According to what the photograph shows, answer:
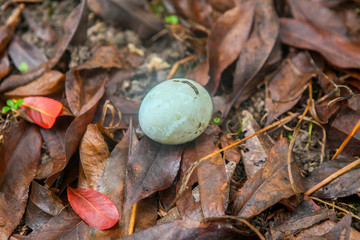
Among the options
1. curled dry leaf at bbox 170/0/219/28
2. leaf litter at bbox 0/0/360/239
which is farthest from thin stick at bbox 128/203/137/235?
curled dry leaf at bbox 170/0/219/28

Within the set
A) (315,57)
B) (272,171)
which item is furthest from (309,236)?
(315,57)

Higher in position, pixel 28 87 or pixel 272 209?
pixel 28 87

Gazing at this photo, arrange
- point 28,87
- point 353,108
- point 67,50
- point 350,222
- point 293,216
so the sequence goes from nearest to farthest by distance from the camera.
A: point 350,222, point 293,216, point 353,108, point 28,87, point 67,50

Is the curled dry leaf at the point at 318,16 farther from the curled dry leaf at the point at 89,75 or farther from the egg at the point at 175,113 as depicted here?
the curled dry leaf at the point at 89,75

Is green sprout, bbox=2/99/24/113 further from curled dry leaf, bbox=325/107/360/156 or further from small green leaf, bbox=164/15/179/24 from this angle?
curled dry leaf, bbox=325/107/360/156

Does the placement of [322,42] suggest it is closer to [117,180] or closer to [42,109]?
[117,180]

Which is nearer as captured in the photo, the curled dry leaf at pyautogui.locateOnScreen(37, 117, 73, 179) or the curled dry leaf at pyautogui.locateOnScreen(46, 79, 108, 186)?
the curled dry leaf at pyautogui.locateOnScreen(46, 79, 108, 186)

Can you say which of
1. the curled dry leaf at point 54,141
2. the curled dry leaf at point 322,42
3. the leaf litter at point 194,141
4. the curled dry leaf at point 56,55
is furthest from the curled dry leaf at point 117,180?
the curled dry leaf at point 322,42

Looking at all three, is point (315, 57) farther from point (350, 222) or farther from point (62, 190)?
point (62, 190)
